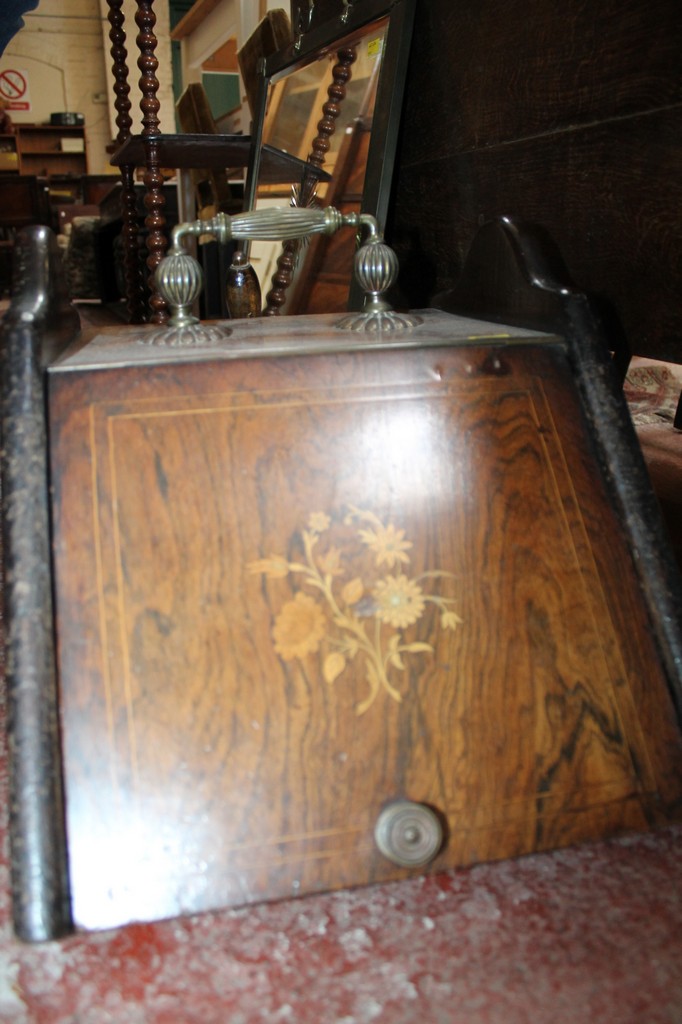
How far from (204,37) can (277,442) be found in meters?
7.21

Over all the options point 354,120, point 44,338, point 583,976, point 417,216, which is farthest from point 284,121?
point 583,976

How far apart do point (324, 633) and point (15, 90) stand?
30.6ft

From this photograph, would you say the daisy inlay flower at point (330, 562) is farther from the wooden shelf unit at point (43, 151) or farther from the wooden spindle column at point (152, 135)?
the wooden shelf unit at point (43, 151)

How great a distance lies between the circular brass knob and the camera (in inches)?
26.5

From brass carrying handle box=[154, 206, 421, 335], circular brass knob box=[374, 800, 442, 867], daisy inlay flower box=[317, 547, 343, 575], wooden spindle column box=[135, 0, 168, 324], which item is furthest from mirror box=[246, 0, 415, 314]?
circular brass knob box=[374, 800, 442, 867]

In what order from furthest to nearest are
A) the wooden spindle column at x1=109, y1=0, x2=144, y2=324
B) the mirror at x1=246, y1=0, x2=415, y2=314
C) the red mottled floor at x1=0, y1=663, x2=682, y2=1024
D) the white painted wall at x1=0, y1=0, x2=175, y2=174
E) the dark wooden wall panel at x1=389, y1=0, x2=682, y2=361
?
the white painted wall at x1=0, y1=0, x2=175, y2=174 < the wooden spindle column at x1=109, y1=0, x2=144, y2=324 < the mirror at x1=246, y1=0, x2=415, y2=314 < the dark wooden wall panel at x1=389, y1=0, x2=682, y2=361 < the red mottled floor at x1=0, y1=663, x2=682, y2=1024

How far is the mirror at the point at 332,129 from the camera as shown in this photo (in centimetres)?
152

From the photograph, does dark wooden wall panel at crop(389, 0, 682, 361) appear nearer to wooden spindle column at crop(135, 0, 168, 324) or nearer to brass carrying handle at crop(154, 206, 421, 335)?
brass carrying handle at crop(154, 206, 421, 335)

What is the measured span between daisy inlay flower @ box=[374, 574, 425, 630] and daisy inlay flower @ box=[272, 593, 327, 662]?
0.06m

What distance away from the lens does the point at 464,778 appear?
708mm

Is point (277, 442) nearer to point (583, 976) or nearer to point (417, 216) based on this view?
point (583, 976)

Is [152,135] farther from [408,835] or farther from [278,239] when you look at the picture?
[408,835]

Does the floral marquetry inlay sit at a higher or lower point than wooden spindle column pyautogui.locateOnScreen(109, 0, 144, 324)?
lower

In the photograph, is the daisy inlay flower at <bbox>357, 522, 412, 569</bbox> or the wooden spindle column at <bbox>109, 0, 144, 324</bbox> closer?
the daisy inlay flower at <bbox>357, 522, 412, 569</bbox>
